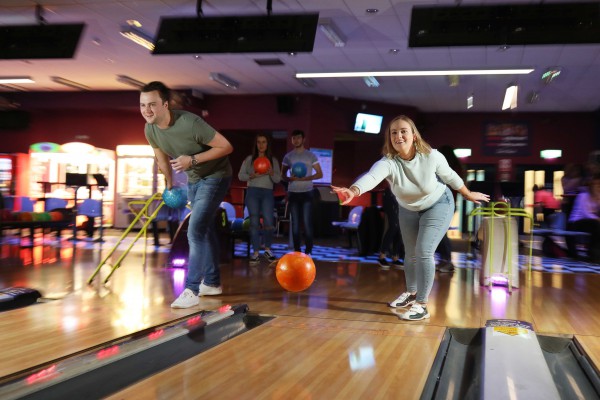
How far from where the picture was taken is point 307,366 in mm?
2145

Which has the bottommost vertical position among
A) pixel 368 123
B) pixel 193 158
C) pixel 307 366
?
pixel 307 366

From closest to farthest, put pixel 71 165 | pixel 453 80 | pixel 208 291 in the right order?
1. pixel 208 291
2. pixel 453 80
3. pixel 71 165

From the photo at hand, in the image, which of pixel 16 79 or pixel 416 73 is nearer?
pixel 416 73

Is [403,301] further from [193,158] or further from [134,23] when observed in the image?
[134,23]

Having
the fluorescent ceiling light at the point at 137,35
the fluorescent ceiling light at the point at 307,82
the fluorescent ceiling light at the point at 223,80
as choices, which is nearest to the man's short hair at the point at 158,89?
the fluorescent ceiling light at the point at 137,35

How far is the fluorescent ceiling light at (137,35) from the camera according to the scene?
23.6 ft

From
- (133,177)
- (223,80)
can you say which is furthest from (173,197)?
(133,177)

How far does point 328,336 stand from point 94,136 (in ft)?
36.7

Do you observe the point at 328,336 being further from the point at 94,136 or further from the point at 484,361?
the point at 94,136

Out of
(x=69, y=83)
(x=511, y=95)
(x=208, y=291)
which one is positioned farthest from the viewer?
(x=69, y=83)

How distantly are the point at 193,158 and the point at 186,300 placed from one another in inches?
34.6

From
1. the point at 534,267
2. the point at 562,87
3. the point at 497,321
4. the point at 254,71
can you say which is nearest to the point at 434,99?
the point at 562,87

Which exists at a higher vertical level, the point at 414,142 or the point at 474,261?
the point at 414,142

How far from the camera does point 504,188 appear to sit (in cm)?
750
